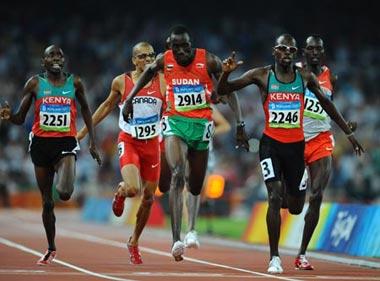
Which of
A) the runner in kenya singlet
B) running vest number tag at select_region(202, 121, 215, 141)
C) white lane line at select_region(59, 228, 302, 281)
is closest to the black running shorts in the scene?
running vest number tag at select_region(202, 121, 215, 141)

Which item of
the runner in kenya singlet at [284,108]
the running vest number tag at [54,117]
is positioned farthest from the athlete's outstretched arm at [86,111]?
the runner in kenya singlet at [284,108]

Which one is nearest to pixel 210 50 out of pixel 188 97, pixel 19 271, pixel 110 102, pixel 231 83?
pixel 110 102

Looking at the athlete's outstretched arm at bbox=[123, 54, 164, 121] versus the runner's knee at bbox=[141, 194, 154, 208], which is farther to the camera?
the runner's knee at bbox=[141, 194, 154, 208]

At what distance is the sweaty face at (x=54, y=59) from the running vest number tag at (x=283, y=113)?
8.97 feet

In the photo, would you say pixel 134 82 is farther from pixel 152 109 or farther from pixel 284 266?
pixel 284 266

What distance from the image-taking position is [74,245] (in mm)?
19719

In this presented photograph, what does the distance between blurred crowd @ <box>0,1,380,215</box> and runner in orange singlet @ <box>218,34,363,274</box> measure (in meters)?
17.7

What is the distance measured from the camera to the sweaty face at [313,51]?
50.4ft

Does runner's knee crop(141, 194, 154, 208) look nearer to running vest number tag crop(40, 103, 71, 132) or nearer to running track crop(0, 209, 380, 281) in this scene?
running track crop(0, 209, 380, 281)

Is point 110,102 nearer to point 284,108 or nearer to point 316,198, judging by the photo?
point 284,108

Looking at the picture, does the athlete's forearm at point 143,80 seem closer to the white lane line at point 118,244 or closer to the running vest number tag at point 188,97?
the running vest number tag at point 188,97

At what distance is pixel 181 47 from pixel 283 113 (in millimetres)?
1487

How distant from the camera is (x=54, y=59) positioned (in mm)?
14633

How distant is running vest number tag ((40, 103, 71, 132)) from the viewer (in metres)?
14.6
